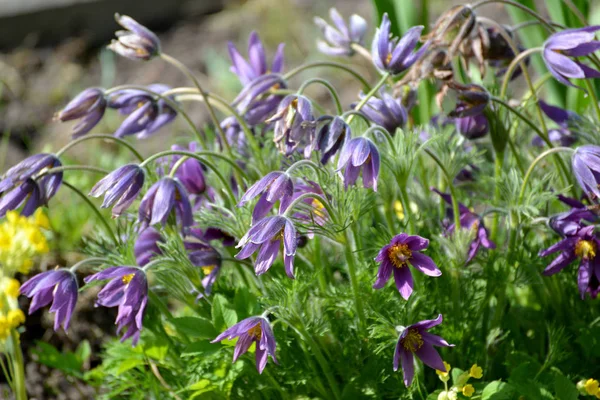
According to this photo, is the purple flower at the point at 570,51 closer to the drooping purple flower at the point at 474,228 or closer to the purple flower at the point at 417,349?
the drooping purple flower at the point at 474,228

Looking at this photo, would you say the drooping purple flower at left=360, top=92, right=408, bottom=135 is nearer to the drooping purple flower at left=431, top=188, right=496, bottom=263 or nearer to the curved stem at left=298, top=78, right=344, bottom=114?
the curved stem at left=298, top=78, right=344, bottom=114

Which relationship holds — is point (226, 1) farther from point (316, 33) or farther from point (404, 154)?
point (404, 154)

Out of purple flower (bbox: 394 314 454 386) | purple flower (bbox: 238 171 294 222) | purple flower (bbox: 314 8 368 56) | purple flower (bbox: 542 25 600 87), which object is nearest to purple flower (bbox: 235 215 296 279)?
purple flower (bbox: 238 171 294 222)

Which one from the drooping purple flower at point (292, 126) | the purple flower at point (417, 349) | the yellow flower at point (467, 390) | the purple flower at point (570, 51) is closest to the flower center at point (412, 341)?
the purple flower at point (417, 349)

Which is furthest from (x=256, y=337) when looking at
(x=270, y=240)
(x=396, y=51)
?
(x=396, y=51)

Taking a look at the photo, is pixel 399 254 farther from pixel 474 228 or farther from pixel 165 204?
pixel 165 204
